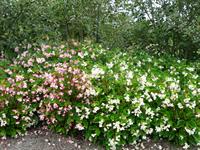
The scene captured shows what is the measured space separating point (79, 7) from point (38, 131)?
3.30m

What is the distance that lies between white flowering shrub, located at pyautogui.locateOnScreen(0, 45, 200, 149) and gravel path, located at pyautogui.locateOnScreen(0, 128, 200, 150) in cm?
9

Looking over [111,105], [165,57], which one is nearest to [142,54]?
[165,57]

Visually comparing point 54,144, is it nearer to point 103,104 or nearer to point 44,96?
point 44,96

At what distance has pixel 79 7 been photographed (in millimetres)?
8789

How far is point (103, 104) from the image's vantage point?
5875 millimetres

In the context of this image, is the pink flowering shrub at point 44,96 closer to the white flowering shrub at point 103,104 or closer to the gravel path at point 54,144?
the white flowering shrub at point 103,104

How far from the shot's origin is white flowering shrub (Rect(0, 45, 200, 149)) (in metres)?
5.87

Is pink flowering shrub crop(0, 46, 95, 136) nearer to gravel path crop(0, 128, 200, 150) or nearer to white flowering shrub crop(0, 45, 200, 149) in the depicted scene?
white flowering shrub crop(0, 45, 200, 149)

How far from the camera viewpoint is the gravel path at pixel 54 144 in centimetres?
593

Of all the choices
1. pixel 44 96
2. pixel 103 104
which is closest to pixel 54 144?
pixel 44 96

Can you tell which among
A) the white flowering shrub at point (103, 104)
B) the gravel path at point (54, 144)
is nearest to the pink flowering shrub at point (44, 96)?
the white flowering shrub at point (103, 104)

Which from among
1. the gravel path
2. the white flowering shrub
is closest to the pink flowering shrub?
the white flowering shrub

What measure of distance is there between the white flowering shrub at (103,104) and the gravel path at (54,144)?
0.31 feet

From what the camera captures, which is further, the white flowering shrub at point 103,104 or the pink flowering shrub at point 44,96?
the pink flowering shrub at point 44,96
